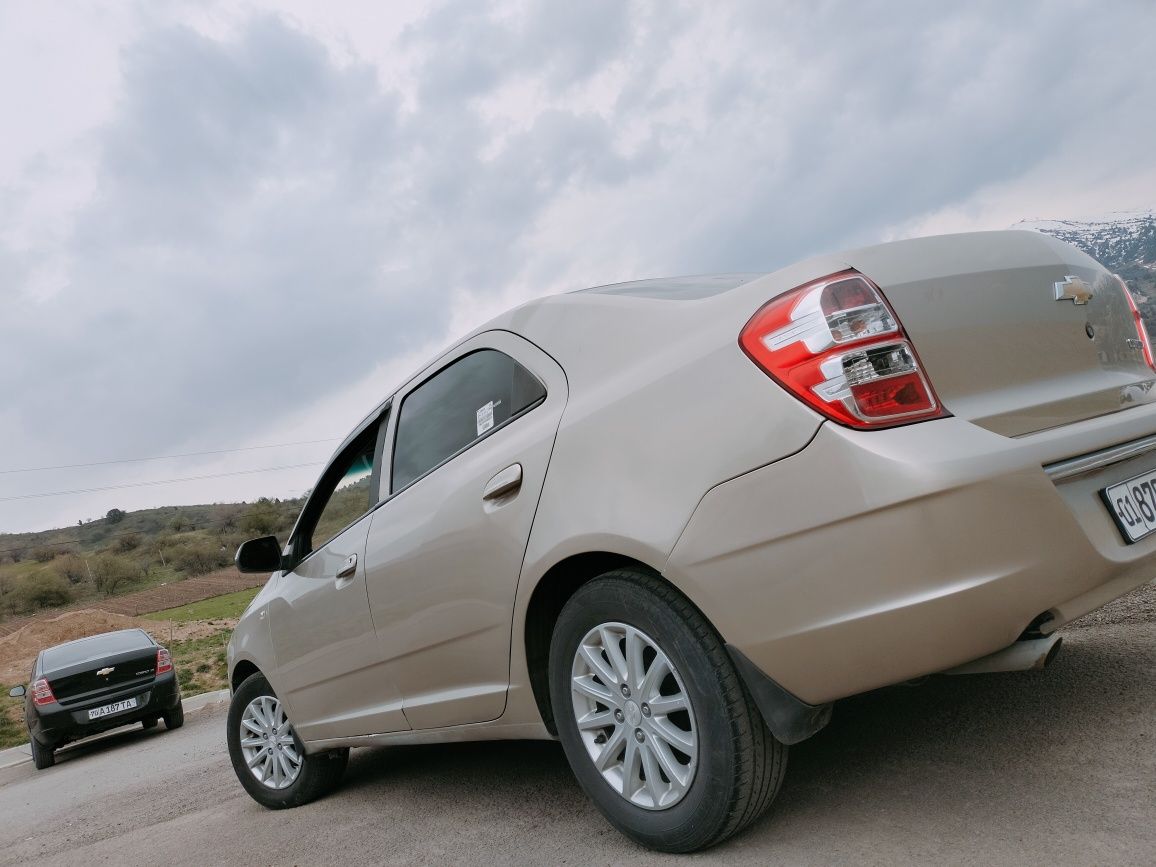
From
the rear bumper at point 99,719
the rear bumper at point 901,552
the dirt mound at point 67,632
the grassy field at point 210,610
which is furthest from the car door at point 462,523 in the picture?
the grassy field at point 210,610

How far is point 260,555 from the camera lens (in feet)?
14.0

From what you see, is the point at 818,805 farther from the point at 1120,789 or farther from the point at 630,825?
the point at 1120,789

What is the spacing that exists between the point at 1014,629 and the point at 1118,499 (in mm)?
456

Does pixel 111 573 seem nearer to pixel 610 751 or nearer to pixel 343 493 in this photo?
pixel 343 493

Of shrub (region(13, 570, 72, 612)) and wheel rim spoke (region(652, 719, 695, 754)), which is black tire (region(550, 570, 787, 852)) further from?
shrub (region(13, 570, 72, 612))

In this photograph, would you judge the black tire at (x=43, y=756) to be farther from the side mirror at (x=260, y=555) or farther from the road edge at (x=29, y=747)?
the side mirror at (x=260, y=555)

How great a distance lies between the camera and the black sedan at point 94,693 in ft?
38.7

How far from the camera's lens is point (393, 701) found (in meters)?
3.52

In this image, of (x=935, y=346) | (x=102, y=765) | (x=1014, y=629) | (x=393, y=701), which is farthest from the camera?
(x=102, y=765)

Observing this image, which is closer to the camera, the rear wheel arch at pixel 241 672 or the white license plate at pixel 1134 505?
the white license plate at pixel 1134 505

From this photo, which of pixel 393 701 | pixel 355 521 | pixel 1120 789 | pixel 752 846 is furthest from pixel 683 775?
pixel 355 521

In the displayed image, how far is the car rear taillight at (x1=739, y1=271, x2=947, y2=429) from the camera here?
206cm

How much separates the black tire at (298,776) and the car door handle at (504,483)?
2123 mm

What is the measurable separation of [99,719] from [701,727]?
39.7ft
